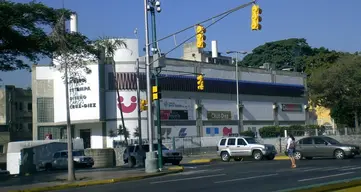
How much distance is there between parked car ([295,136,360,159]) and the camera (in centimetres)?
3238

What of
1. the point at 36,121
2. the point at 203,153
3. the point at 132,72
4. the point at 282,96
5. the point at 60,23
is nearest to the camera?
the point at 60,23

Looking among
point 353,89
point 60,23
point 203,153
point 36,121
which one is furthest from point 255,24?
point 36,121

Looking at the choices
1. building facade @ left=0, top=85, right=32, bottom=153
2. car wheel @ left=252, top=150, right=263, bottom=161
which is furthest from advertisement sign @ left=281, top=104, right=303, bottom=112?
car wheel @ left=252, top=150, right=263, bottom=161

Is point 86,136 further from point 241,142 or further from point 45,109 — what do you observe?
point 241,142

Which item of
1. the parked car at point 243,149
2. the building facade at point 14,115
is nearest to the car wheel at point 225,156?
the parked car at point 243,149

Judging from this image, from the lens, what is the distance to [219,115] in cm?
6400

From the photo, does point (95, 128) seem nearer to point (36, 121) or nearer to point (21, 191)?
point (36, 121)

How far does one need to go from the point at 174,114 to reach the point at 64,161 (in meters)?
22.0

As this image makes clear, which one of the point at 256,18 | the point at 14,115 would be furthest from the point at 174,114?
the point at 256,18

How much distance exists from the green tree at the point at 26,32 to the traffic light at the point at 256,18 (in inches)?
367

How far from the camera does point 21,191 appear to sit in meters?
19.4

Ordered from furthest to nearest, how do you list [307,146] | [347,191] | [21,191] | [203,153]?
[203,153] < [307,146] < [21,191] < [347,191]

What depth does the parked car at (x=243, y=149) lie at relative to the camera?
36188mm

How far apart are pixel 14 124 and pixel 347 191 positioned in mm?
71573
